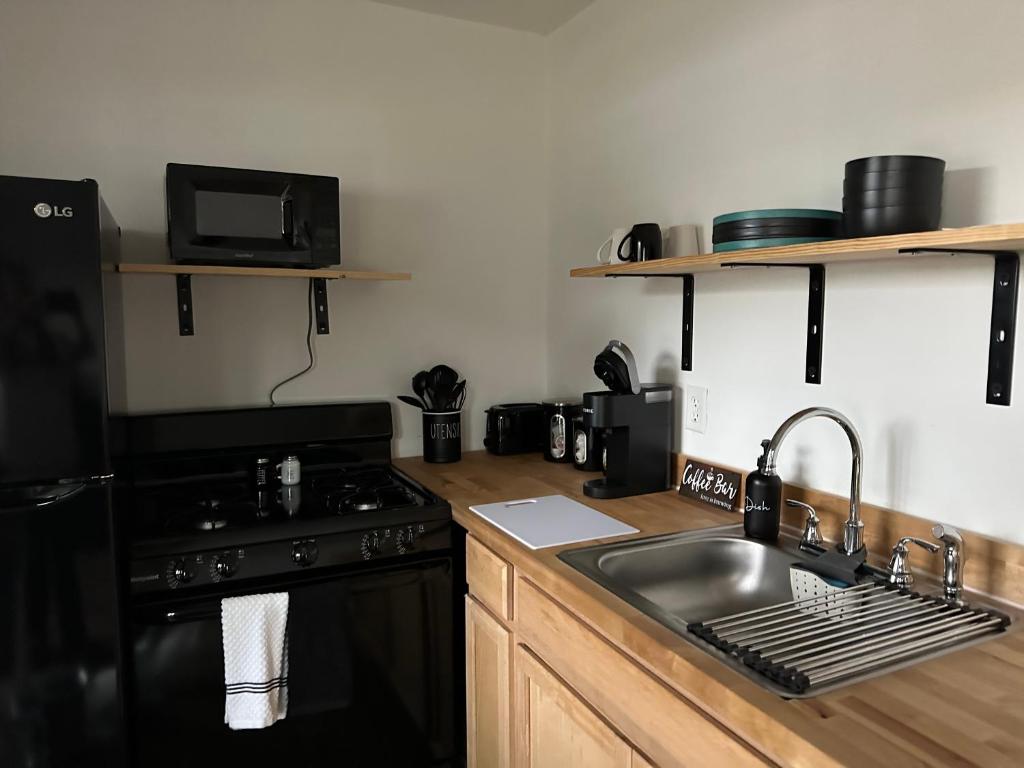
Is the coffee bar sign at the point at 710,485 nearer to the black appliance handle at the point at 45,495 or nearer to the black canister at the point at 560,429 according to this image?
the black canister at the point at 560,429

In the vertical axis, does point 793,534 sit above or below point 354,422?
below

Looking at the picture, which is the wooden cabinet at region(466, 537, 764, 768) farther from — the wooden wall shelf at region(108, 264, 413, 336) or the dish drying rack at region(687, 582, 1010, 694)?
the wooden wall shelf at region(108, 264, 413, 336)

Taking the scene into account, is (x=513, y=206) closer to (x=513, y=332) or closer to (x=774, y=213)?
(x=513, y=332)

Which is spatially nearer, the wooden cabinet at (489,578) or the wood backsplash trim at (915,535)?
the wood backsplash trim at (915,535)

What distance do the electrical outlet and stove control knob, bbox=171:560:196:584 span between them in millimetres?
1329

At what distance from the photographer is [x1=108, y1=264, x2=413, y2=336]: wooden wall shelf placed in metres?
2.01

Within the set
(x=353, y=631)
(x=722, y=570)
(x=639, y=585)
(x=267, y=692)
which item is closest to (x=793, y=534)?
(x=722, y=570)

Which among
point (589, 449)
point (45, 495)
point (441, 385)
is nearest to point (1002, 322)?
point (589, 449)

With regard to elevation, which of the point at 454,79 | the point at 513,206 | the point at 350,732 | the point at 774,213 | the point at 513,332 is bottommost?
the point at 350,732

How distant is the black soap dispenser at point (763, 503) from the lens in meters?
1.61

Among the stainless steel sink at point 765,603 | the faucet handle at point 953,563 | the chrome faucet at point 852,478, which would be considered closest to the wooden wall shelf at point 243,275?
the stainless steel sink at point 765,603

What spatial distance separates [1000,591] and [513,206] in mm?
1946

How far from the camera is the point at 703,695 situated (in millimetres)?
1088

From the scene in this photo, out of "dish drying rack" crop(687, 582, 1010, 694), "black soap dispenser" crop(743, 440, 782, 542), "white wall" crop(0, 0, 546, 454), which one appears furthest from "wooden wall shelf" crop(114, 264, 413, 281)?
"dish drying rack" crop(687, 582, 1010, 694)
